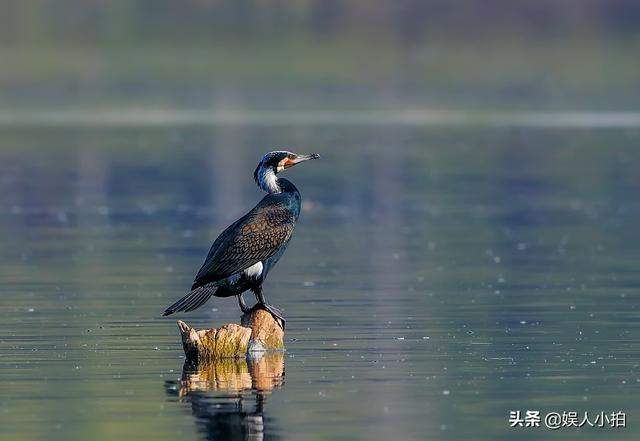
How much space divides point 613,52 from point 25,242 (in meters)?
152

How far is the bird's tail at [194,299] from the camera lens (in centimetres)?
1552

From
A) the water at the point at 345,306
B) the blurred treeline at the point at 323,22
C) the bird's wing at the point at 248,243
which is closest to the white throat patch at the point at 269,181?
the bird's wing at the point at 248,243

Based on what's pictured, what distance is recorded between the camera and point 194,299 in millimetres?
15633

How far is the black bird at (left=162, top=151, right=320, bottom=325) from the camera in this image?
1563 centimetres

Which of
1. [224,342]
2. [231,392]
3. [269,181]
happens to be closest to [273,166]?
[269,181]

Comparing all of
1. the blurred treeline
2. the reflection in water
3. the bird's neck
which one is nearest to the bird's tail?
the reflection in water

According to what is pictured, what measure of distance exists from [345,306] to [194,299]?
3.18 m

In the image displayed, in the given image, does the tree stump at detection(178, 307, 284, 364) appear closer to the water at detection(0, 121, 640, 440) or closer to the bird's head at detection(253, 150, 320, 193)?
the water at detection(0, 121, 640, 440)

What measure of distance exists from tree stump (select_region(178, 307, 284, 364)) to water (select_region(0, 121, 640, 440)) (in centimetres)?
17

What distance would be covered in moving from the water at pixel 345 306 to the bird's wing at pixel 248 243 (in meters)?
0.68

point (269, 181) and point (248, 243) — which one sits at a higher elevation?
point (269, 181)

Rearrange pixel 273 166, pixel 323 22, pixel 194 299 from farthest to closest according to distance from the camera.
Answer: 1. pixel 323 22
2. pixel 273 166
3. pixel 194 299

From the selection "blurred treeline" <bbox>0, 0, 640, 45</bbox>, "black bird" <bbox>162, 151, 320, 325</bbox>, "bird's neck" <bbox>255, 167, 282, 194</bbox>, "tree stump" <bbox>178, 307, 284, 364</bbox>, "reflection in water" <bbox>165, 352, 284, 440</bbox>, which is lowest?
"reflection in water" <bbox>165, 352, 284, 440</bbox>

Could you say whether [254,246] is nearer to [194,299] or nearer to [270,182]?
[194,299]
